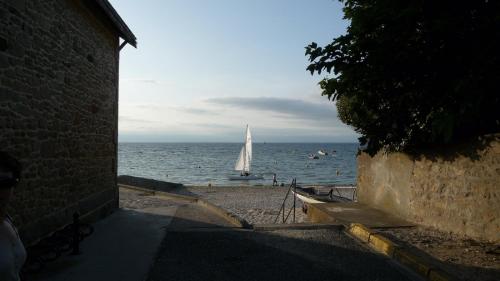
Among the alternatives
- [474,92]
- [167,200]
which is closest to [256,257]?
[474,92]

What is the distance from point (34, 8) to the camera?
7.27 meters

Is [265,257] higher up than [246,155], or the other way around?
[246,155]

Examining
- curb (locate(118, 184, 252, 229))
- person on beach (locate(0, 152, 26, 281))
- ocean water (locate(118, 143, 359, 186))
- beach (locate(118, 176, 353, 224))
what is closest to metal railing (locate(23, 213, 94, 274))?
curb (locate(118, 184, 252, 229))

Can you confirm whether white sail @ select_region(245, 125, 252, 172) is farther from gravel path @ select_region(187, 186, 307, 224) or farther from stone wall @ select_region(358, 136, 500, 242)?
stone wall @ select_region(358, 136, 500, 242)

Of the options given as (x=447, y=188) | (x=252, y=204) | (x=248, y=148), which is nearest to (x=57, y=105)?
(x=447, y=188)

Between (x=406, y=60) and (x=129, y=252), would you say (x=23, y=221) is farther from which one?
(x=406, y=60)

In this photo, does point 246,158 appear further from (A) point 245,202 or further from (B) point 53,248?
(B) point 53,248

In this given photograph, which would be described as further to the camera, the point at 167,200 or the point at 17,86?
the point at 167,200

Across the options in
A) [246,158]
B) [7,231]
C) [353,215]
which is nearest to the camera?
[7,231]

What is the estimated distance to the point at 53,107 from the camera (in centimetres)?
827

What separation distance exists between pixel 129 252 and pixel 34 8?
15.1 ft

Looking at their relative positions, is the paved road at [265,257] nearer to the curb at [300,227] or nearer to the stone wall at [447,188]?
the curb at [300,227]

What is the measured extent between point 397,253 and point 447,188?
2666 millimetres

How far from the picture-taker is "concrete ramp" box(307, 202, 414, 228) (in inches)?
395
